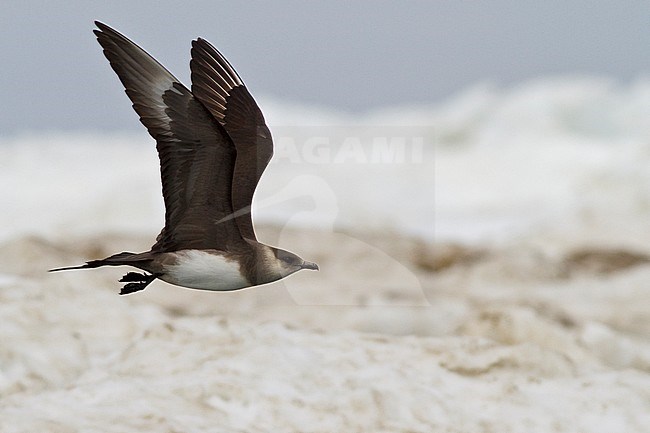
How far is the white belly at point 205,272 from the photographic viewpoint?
301cm

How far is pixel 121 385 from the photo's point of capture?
505 cm

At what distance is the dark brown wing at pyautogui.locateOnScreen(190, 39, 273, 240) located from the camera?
3.40 meters

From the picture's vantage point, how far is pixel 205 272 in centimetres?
312

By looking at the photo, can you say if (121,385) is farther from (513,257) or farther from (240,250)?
(513,257)

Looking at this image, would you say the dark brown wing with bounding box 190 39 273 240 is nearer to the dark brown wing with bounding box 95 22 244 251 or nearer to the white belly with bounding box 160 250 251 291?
the dark brown wing with bounding box 95 22 244 251

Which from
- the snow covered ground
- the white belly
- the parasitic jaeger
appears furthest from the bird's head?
the snow covered ground

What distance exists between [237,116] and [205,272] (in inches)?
35.4

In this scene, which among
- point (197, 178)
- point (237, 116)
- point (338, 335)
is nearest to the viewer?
point (197, 178)

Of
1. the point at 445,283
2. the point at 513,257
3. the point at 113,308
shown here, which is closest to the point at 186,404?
the point at 113,308

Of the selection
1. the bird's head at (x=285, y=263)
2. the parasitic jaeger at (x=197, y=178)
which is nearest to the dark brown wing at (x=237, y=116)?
the parasitic jaeger at (x=197, y=178)

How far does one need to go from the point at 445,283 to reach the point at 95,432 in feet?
31.4

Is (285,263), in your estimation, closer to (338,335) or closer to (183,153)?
(183,153)

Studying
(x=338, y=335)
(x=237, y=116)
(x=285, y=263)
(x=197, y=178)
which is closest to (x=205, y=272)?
(x=285, y=263)

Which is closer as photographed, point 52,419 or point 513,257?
point 52,419
